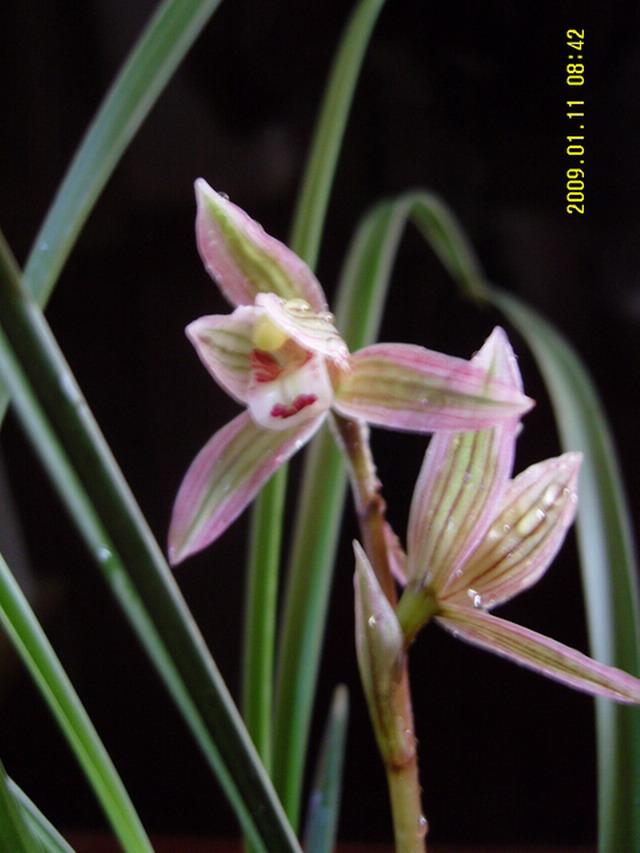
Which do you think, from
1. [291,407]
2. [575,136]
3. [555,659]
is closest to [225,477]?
[291,407]

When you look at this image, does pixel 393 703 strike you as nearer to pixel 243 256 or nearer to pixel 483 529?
pixel 483 529

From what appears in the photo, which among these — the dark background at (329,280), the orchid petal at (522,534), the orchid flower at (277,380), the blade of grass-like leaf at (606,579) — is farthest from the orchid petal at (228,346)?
the dark background at (329,280)

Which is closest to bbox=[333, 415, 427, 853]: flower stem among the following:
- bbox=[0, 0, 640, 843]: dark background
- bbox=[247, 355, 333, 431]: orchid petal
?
bbox=[247, 355, 333, 431]: orchid petal

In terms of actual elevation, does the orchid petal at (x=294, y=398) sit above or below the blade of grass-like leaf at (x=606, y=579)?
above

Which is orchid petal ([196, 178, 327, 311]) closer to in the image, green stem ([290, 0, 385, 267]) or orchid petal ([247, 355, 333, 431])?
orchid petal ([247, 355, 333, 431])

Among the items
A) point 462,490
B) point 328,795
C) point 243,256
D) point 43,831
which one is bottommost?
point 328,795

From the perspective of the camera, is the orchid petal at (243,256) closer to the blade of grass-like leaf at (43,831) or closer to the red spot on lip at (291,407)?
the red spot on lip at (291,407)

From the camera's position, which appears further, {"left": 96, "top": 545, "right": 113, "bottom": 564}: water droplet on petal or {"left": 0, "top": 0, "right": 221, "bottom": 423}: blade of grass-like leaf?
{"left": 0, "top": 0, "right": 221, "bottom": 423}: blade of grass-like leaf
